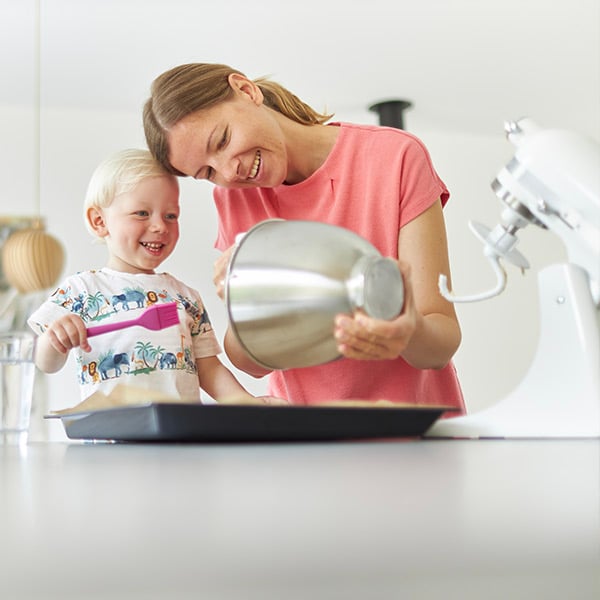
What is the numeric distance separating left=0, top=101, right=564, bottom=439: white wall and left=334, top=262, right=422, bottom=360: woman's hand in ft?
8.63

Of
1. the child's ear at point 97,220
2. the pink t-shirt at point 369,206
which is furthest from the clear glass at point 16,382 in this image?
the child's ear at point 97,220

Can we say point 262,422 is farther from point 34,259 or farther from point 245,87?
point 34,259

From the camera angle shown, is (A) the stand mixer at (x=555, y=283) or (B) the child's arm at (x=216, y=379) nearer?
(A) the stand mixer at (x=555, y=283)

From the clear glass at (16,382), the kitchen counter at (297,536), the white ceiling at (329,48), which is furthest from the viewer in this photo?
the white ceiling at (329,48)

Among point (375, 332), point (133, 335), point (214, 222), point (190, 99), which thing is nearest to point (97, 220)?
point (133, 335)

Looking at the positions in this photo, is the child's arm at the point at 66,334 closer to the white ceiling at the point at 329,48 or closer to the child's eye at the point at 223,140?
the child's eye at the point at 223,140

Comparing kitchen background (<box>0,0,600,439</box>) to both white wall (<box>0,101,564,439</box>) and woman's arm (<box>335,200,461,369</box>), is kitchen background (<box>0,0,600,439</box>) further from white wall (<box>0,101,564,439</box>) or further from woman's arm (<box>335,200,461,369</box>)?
woman's arm (<box>335,200,461,369</box>)

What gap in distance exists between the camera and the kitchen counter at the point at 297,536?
153mm

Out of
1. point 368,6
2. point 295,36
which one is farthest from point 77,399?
point 368,6

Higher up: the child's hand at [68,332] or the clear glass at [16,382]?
the child's hand at [68,332]

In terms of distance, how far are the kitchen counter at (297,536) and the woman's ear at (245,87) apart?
902 millimetres

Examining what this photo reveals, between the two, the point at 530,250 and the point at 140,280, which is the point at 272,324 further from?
the point at 530,250

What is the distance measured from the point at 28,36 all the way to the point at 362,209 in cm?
241

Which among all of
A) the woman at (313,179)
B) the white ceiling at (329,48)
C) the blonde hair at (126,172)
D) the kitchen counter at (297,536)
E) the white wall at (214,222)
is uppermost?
the white ceiling at (329,48)
